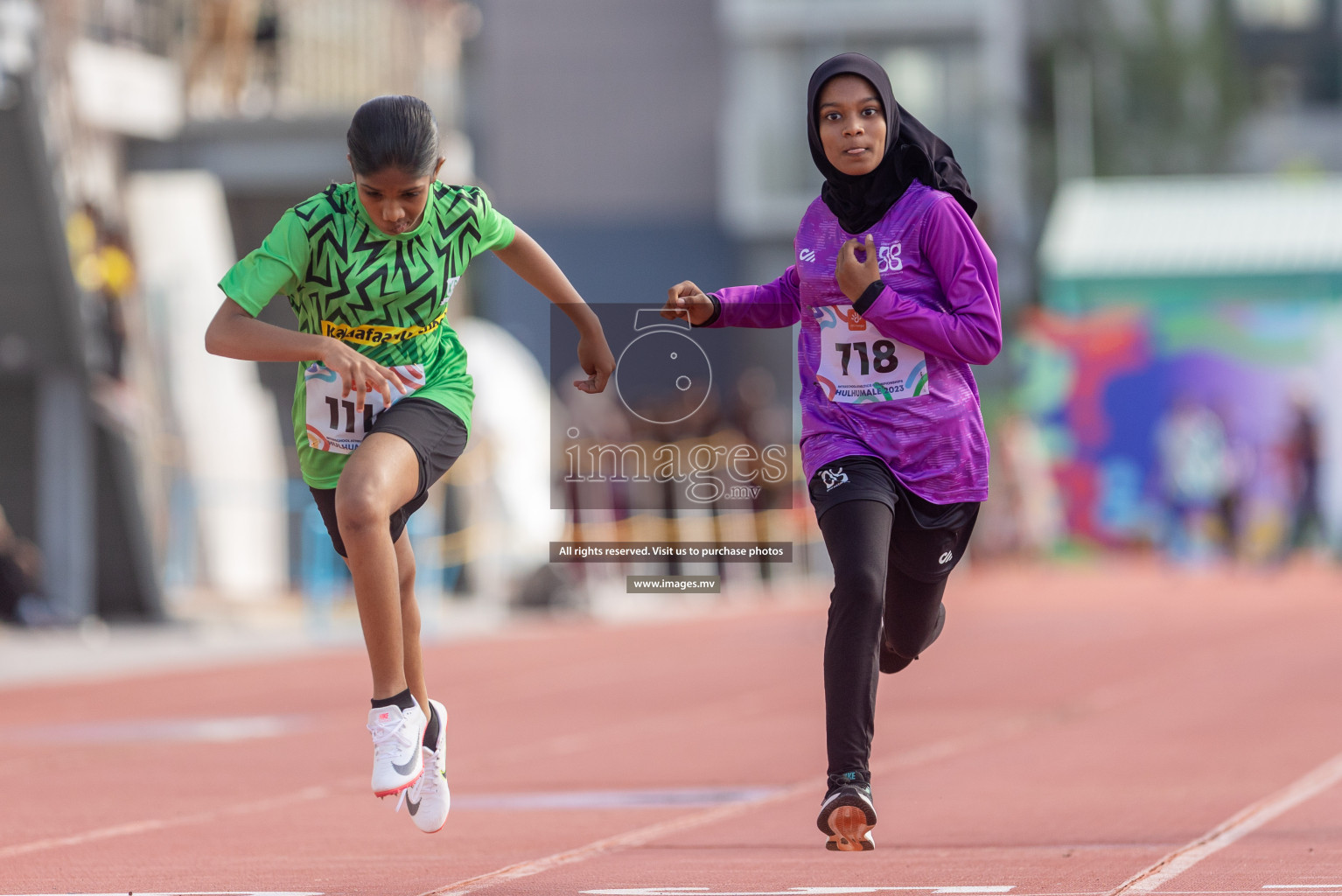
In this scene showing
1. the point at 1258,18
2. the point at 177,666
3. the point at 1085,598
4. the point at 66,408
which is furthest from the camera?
the point at 1258,18

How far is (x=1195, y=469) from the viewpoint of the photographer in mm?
30016

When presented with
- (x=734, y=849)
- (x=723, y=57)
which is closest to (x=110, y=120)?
(x=734, y=849)

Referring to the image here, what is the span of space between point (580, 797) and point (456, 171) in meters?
14.0

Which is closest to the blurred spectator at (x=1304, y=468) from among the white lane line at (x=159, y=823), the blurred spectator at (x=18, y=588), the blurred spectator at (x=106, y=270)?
the blurred spectator at (x=106, y=270)

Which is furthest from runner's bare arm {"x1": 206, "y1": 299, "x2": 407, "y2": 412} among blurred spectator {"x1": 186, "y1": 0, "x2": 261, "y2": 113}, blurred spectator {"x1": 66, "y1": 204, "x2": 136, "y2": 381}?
blurred spectator {"x1": 186, "y1": 0, "x2": 261, "y2": 113}

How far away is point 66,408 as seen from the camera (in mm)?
19562

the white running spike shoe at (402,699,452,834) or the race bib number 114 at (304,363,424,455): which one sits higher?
the race bib number 114 at (304,363,424,455)

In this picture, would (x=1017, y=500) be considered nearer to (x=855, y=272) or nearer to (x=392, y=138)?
(x=855, y=272)

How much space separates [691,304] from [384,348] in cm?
83

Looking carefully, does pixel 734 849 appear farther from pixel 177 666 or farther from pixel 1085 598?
pixel 1085 598

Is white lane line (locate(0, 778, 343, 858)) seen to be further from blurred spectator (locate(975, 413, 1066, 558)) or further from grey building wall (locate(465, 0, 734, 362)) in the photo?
grey building wall (locate(465, 0, 734, 362))

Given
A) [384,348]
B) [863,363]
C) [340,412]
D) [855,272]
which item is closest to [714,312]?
[863,363]

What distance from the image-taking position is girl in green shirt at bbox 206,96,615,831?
18.4 ft

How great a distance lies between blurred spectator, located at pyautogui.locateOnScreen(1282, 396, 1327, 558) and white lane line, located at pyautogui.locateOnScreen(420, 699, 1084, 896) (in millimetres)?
16201
